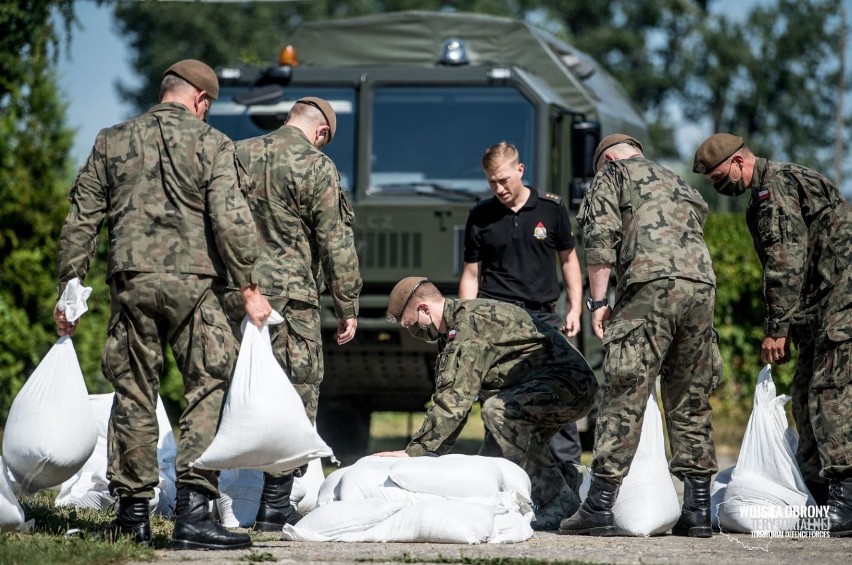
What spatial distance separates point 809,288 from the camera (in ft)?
19.6

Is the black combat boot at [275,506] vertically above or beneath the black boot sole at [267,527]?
above

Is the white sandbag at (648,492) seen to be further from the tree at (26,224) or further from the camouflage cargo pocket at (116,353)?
the tree at (26,224)

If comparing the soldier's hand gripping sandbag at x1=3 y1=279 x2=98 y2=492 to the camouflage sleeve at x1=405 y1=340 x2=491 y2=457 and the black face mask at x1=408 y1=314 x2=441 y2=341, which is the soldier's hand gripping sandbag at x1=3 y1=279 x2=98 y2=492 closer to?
the camouflage sleeve at x1=405 y1=340 x2=491 y2=457

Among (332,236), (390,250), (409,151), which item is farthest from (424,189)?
(332,236)

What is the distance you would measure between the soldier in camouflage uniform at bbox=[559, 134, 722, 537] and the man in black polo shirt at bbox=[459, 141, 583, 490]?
1260 millimetres

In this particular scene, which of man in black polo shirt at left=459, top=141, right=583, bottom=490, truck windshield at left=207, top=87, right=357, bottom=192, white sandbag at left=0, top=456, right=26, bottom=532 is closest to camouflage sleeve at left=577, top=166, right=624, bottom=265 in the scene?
man in black polo shirt at left=459, top=141, right=583, bottom=490

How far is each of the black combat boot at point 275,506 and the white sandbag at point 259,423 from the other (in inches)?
32.5

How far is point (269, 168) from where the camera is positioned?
5.69 m

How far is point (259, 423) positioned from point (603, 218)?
180 cm

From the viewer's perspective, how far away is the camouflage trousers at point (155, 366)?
4.82 metres

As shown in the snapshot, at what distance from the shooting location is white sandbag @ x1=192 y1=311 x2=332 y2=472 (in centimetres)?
468

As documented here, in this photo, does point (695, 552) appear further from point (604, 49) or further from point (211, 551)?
point (604, 49)

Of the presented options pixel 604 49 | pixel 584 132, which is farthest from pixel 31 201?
pixel 604 49

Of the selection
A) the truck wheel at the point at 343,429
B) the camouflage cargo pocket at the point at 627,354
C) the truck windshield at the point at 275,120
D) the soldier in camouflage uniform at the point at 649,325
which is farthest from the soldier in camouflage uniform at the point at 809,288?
the truck wheel at the point at 343,429
